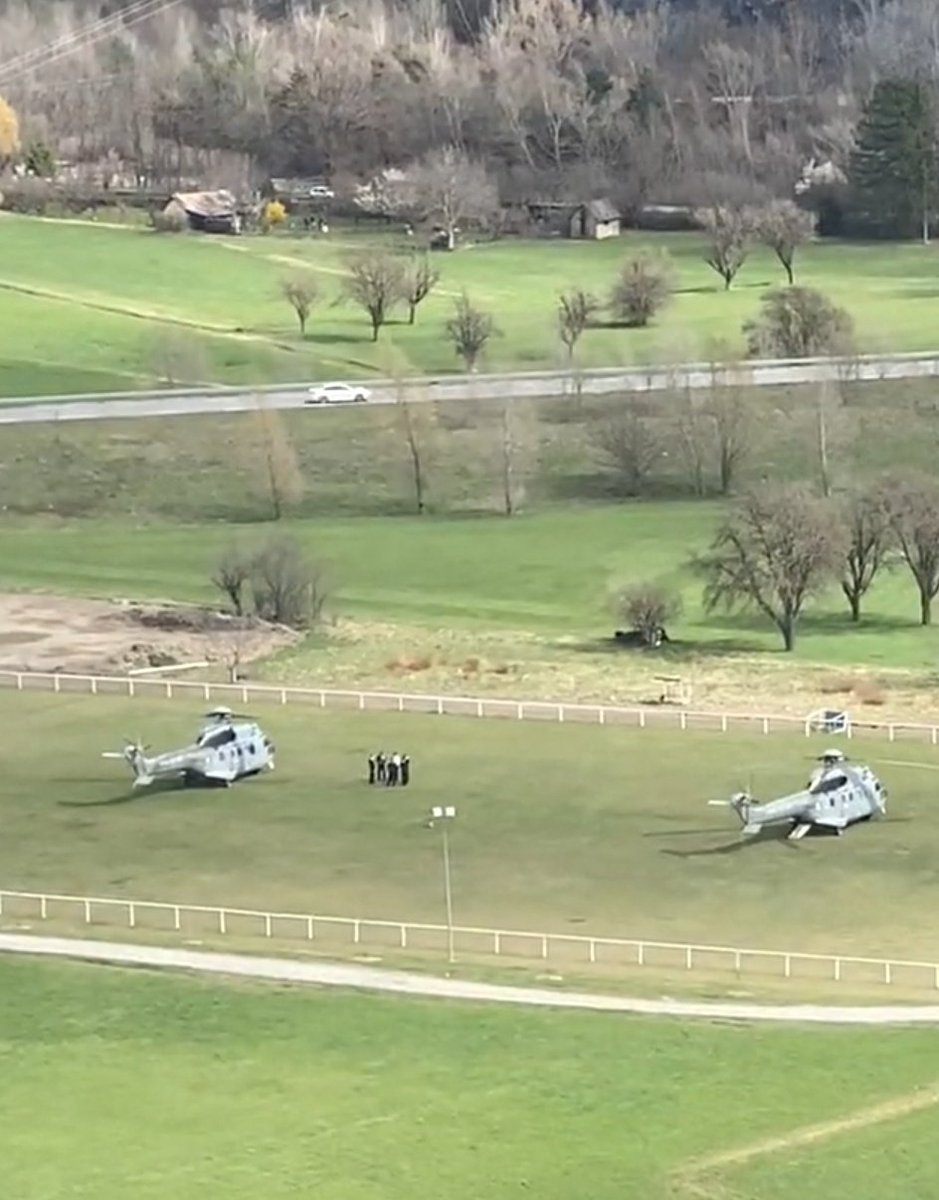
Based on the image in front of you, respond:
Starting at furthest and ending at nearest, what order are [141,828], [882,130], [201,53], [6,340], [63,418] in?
1. [201,53]
2. [882,130]
3. [6,340]
4. [63,418]
5. [141,828]

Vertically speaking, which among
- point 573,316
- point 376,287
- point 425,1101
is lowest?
point 425,1101

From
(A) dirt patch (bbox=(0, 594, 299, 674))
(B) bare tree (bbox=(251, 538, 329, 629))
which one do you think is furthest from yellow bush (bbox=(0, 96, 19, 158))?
(B) bare tree (bbox=(251, 538, 329, 629))

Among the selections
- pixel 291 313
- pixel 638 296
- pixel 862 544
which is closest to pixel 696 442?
pixel 862 544

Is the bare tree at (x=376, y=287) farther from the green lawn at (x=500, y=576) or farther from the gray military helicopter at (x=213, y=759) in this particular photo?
the gray military helicopter at (x=213, y=759)

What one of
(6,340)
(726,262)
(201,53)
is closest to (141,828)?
(6,340)

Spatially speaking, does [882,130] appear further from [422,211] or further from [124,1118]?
[124,1118]

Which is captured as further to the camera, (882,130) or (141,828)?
(882,130)

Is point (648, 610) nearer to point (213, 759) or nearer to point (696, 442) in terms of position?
point (213, 759)

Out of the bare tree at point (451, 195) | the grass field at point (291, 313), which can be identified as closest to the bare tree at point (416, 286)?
the grass field at point (291, 313)
